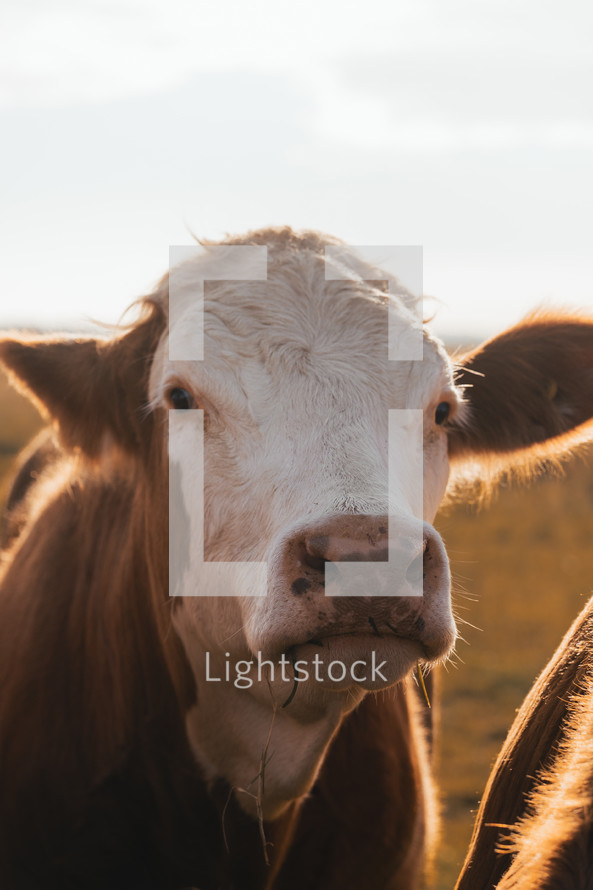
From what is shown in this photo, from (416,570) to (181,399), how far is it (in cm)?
104

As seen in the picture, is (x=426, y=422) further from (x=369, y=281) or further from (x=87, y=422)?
(x=87, y=422)

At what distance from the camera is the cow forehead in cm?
276

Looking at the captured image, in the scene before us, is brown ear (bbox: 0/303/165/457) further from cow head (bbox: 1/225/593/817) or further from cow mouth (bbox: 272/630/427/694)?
cow mouth (bbox: 272/630/427/694)

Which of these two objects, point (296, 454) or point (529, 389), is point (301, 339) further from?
point (529, 389)

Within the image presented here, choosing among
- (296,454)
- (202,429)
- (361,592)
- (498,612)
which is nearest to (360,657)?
(361,592)

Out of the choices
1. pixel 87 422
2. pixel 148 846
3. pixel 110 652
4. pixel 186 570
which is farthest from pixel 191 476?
pixel 148 846

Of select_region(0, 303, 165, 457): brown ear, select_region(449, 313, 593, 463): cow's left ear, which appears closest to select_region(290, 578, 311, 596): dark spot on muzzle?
select_region(0, 303, 165, 457): brown ear

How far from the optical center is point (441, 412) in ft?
9.96

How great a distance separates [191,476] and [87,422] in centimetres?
65

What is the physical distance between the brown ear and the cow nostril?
Answer: 1.38m

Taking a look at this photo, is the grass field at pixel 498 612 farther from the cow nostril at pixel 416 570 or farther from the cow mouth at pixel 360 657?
the cow nostril at pixel 416 570

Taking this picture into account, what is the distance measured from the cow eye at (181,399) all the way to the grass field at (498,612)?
95 centimetres

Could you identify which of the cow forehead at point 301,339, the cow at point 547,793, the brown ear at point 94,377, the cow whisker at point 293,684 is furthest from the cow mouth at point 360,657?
the brown ear at point 94,377

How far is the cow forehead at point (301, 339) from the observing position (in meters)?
2.76
